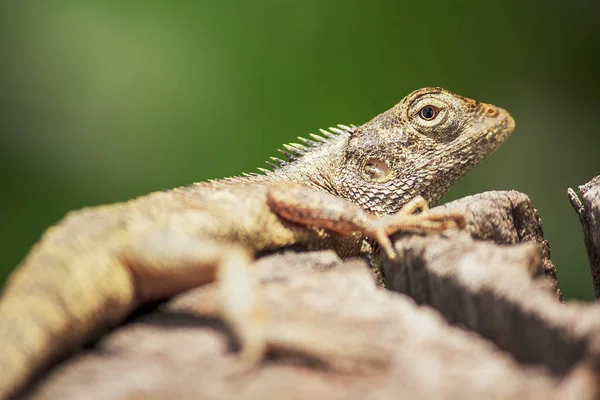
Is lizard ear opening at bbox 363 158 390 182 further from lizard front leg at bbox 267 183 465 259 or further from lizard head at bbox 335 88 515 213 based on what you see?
lizard front leg at bbox 267 183 465 259

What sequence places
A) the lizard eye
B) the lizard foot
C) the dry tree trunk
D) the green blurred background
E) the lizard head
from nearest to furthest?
the dry tree trunk → the lizard foot → the lizard head → the lizard eye → the green blurred background

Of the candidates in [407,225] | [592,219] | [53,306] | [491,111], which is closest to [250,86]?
[491,111]

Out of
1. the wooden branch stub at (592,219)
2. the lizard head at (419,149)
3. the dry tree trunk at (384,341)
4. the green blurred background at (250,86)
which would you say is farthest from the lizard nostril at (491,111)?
the green blurred background at (250,86)

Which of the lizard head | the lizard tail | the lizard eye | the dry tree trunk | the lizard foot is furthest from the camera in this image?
the lizard eye

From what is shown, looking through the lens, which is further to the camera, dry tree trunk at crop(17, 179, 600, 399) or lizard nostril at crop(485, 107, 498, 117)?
lizard nostril at crop(485, 107, 498, 117)

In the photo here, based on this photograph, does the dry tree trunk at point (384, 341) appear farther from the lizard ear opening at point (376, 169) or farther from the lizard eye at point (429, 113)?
the lizard eye at point (429, 113)

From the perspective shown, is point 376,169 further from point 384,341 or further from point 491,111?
point 384,341

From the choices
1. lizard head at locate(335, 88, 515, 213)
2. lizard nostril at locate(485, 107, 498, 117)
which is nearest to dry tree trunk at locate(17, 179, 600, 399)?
lizard head at locate(335, 88, 515, 213)

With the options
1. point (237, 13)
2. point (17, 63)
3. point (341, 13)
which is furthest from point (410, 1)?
point (17, 63)
